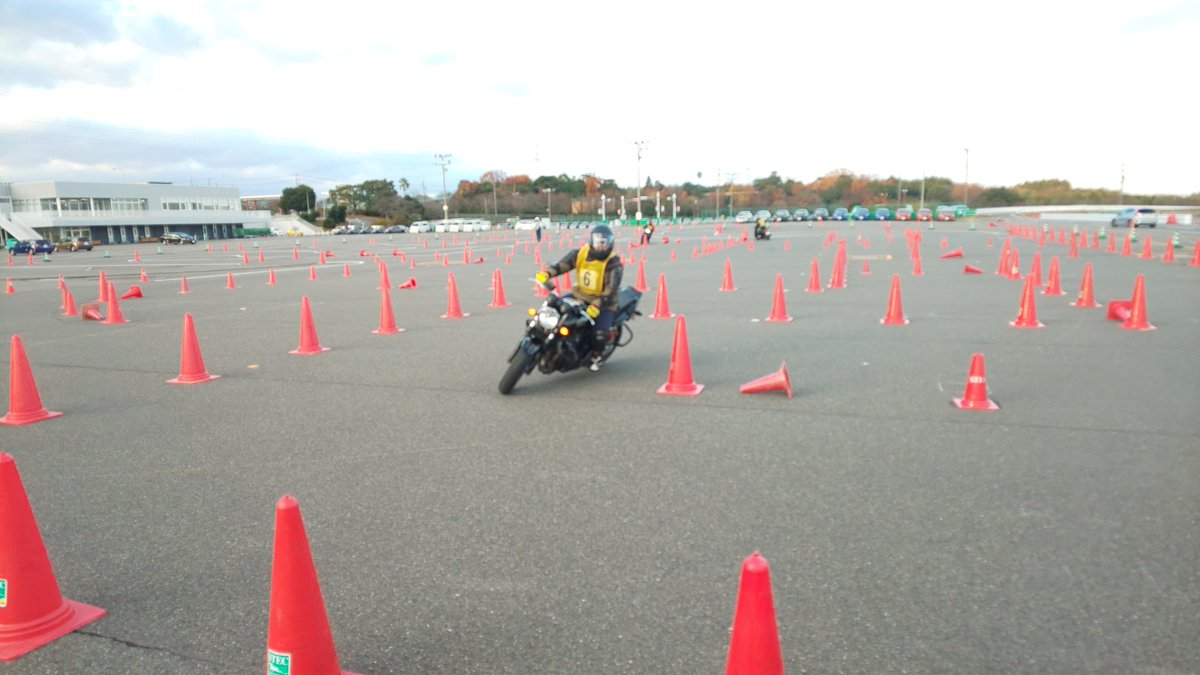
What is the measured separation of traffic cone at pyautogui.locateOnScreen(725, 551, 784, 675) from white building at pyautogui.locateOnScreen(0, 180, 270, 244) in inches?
3601

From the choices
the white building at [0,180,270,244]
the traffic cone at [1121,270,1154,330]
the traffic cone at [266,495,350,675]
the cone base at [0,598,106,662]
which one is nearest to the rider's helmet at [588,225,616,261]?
the cone base at [0,598,106,662]

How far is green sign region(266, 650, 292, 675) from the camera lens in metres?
2.90

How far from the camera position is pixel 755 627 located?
2.50 meters

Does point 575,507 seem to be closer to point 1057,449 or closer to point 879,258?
point 1057,449

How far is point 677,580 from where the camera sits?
3916 mm

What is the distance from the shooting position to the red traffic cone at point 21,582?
343cm

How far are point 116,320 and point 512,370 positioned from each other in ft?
32.4

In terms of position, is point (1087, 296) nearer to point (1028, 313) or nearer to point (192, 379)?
point (1028, 313)

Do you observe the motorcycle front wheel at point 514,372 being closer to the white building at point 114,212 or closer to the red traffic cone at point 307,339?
the red traffic cone at point 307,339

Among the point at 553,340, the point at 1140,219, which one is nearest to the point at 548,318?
the point at 553,340

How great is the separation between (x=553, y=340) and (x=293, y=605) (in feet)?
17.2

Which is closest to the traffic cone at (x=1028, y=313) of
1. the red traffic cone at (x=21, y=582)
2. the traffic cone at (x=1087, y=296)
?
the traffic cone at (x=1087, y=296)

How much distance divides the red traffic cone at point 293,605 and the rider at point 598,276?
18.7 feet

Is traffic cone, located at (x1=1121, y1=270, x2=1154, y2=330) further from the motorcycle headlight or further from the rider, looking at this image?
the motorcycle headlight
